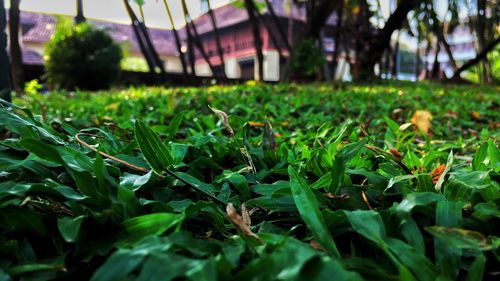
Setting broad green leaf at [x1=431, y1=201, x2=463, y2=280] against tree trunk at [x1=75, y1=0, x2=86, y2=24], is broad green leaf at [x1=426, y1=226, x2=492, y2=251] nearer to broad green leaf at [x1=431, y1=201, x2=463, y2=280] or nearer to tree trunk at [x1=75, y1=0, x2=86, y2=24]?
broad green leaf at [x1=431, y1=201, x2=463, y2=280]

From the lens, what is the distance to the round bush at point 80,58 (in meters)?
7.95

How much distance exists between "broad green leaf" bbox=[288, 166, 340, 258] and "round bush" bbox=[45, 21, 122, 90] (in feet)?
26.3

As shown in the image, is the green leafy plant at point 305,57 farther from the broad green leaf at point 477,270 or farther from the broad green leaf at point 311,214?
the broad green leaf at point 477,270

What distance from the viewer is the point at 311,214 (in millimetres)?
627

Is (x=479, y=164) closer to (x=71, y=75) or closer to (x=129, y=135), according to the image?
(x=129, y=135)

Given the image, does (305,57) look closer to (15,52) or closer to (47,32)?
(15,52)

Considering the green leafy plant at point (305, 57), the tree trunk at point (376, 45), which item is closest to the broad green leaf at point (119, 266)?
the green leafy plant at point (305, 57)

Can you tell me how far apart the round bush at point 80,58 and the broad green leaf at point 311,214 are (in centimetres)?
800

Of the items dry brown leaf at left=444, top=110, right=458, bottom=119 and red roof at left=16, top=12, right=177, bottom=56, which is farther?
red roof at left=16, top=12, right=177, bottom=56

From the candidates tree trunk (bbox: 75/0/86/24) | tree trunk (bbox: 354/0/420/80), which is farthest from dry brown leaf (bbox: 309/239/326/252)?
tree trunk (bbox: 75/0/86/24)

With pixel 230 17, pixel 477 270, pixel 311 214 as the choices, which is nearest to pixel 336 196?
pixel 311 214

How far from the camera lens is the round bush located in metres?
7.95

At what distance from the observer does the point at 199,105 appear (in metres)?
3.05

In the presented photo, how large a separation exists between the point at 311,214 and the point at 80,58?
8.15 meters
